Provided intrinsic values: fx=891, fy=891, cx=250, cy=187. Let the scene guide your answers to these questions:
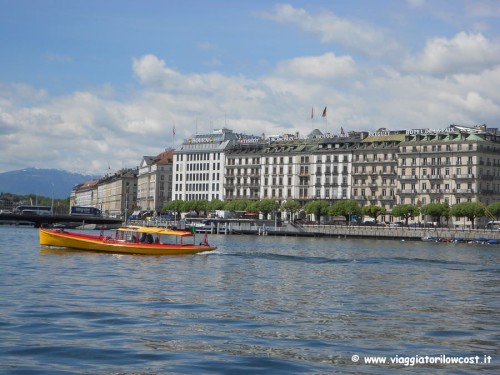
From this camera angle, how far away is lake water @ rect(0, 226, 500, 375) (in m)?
24.2

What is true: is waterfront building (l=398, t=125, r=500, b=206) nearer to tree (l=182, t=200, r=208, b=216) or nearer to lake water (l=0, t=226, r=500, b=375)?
tree (l=182, t=200, r=208, b=216)

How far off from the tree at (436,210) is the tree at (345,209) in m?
13.7

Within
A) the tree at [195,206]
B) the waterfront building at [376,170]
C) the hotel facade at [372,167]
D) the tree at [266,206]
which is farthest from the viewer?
the tree at [195,206]

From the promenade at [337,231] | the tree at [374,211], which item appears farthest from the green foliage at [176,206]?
the tree at [374,211]

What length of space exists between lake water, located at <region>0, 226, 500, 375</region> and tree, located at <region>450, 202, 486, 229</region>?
301 ft

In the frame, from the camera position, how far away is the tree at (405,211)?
155000mm

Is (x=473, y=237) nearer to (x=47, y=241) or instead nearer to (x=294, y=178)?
(x=294, y=178)

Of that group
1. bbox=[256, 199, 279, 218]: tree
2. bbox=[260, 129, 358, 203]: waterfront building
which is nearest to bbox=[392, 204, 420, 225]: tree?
bbox=[260, 129, 358, 203]: waterfront building

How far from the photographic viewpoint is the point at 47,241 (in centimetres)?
7538

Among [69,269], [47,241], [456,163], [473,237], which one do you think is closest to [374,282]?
[69,269]

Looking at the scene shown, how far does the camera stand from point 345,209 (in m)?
163

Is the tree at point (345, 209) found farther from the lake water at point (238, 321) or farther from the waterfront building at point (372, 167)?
the lake water at point (238, 321)

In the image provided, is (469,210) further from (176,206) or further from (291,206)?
(176,206)

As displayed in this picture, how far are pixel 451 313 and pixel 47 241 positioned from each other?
154 feet
